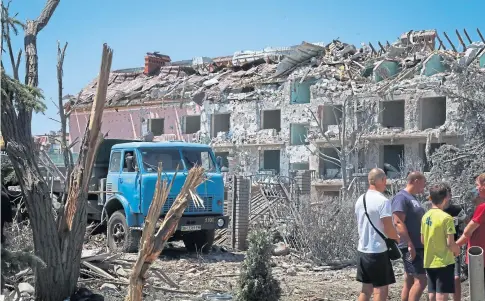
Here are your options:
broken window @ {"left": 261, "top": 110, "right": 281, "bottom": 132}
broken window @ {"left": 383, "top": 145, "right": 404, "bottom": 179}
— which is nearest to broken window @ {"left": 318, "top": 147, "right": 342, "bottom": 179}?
broken window @ {"left": 383, "top": 145, "right": 404, "bottom": 179}

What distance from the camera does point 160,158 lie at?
47.3 feet

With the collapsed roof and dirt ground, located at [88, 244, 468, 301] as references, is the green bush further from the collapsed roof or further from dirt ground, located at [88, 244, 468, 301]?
the collapsed roof

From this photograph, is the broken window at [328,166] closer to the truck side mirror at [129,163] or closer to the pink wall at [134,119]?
the pink wall at [134,119]

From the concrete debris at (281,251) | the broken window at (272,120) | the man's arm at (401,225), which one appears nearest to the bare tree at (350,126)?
the broken window at (272,120)

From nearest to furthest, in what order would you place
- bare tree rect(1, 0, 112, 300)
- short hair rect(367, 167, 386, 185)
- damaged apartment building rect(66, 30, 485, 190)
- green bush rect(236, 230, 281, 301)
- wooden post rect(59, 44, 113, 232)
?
short hair rect(367, 167, 386, 185) < bare tree rect(1, 0, 112, 300) < green bush rect(236, 230, 281, 301) < wooden post rect(59, 44, 113, 232) < damaged apartment building rect(66, 30, 485, 190)

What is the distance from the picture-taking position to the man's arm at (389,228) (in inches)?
271

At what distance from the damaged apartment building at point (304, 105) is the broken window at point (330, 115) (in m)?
0.06

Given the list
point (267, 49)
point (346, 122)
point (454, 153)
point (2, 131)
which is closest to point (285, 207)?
point (454, 153)

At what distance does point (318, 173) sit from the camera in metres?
37.8

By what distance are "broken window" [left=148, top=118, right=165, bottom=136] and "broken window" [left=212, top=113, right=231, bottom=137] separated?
351cm

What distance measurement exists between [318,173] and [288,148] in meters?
2.36

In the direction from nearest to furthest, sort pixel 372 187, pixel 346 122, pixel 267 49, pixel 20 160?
pixel 372 187 < pixel 20 160 < pixel 346 122 < pixel 267 49

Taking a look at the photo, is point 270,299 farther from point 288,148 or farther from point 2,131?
point 288,148

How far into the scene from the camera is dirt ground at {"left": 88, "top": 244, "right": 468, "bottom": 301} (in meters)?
9.74
